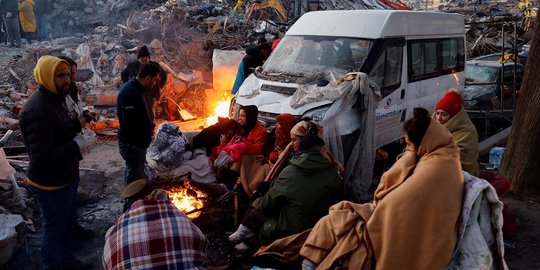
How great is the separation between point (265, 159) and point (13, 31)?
52.0 ft

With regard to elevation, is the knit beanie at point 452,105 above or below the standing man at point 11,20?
below

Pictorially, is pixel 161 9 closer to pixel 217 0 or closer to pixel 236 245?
pixel 217 0

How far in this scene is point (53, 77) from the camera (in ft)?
13.4

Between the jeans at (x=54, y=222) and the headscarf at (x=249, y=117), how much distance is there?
237 centimetres

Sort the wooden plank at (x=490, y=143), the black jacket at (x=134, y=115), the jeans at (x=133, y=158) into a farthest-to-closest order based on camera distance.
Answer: the wooden plank at (x=490, y=143), the jeans at (x=133, y=158), the black jacket at (x=134, y=115)

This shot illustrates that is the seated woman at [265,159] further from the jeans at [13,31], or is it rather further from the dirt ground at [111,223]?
the jeans at [13,31]

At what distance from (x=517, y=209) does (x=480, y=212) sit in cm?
367

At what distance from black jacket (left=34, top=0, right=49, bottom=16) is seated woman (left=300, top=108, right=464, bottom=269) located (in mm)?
19702

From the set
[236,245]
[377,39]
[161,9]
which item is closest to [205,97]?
[161,9]

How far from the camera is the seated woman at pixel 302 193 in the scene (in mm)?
4113

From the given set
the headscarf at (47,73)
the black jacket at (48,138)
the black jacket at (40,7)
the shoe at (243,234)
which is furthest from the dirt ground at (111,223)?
the black jacket at (40,7)

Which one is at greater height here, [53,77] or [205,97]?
[53,77]

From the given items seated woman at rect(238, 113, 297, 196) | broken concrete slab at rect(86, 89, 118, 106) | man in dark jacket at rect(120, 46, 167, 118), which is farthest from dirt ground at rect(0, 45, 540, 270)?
broken concrete slab at rect(86, 89, 118, 106)

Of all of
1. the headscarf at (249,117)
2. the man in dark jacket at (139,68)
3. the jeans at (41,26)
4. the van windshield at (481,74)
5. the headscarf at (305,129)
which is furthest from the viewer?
the jeans at (41,26)
